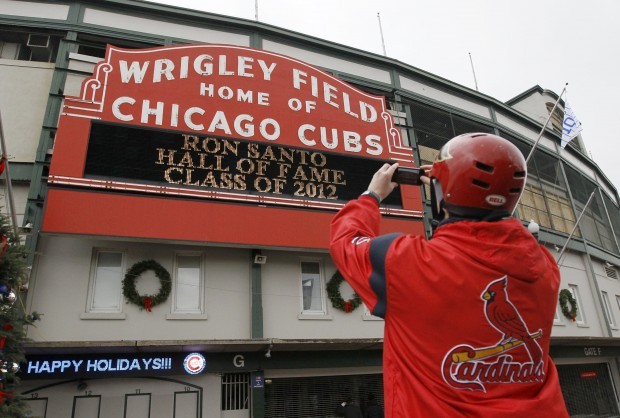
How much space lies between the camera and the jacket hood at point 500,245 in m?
1.65

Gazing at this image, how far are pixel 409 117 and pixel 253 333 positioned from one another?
31.0 ft

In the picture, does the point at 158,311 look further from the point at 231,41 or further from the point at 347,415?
the point at 231,41

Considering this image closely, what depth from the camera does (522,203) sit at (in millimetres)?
19062

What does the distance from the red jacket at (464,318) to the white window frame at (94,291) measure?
10234 mm

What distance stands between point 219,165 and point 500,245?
10280mm

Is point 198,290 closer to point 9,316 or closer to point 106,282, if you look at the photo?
point 106,282

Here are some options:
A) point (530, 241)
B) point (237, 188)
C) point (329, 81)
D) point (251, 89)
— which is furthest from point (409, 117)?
point (530, 241)

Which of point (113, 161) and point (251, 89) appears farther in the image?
point (251, 89)

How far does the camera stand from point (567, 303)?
1812cm

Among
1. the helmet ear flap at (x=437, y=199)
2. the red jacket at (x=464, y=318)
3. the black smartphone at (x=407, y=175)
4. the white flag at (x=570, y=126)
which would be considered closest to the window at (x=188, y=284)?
the black smartphone at (x=407, y=175)

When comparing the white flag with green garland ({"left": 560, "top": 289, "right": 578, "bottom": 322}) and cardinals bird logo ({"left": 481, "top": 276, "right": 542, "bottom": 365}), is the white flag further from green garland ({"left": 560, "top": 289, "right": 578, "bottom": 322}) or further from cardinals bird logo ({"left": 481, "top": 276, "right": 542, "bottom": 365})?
cardinals bird logo ({"left": 481, "top": 276, "right": 542, "bottom": 365})

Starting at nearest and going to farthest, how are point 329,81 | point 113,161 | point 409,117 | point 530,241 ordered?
point 530,241 < point 113,161 < point 329,81 < point 409,117

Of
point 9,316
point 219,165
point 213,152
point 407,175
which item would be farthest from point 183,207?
point 407,175

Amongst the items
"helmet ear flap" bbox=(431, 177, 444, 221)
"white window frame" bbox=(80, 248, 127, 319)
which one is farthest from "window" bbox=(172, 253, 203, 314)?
"helmet ear flap" bbox=(431, 177, 444, 221)
